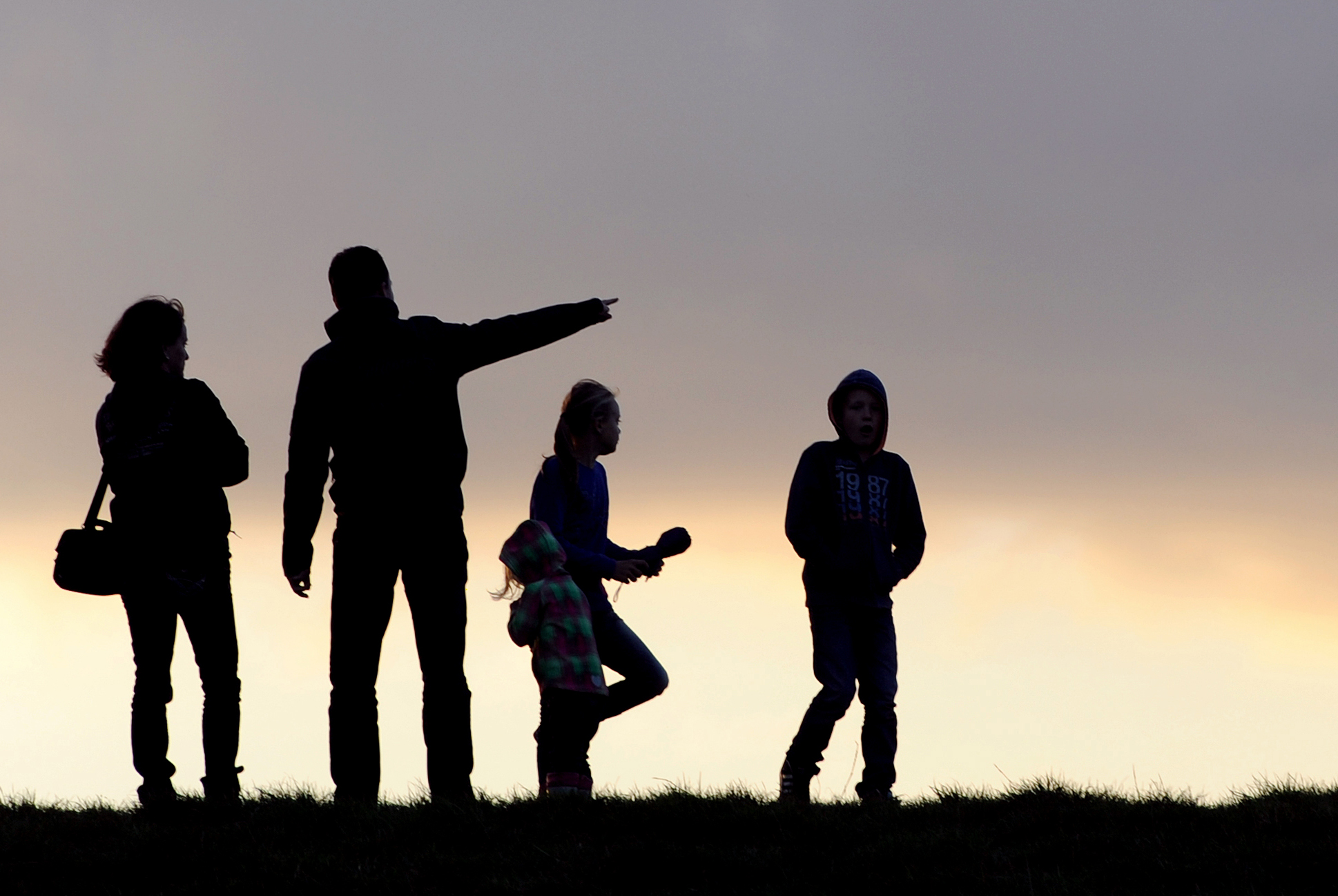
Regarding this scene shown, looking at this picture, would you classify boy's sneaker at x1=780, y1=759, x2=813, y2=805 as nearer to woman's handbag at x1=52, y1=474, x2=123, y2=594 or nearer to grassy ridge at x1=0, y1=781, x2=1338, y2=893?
grassy ridge at x1=0, y1=781, x2=1338, y2=893

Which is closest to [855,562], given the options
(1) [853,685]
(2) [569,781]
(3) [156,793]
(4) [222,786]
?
(1) [853,685]

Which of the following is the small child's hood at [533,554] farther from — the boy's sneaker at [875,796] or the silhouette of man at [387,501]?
the boy's sneaker at [875,796]

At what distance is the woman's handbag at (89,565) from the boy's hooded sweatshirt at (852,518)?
3.92m

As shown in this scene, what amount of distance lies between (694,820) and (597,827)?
0.48 meters

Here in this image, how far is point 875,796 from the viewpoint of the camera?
28.6 ft

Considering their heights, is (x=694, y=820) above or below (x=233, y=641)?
below

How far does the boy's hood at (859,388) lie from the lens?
32.6ft

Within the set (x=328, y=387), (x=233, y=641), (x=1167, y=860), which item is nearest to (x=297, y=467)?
(x=328, y=387)

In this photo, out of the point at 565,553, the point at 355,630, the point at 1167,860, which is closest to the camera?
the point at 1167,860

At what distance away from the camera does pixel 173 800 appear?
328 inches

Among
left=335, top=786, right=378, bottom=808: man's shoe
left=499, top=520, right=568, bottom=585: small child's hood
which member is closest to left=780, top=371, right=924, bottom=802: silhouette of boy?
left=499, top=520, right=568, bottom=585: small child's hood

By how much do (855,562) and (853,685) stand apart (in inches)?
29.0

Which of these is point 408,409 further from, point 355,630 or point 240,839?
point 240,839

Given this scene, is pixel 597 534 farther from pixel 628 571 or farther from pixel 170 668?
pixel 170 668
